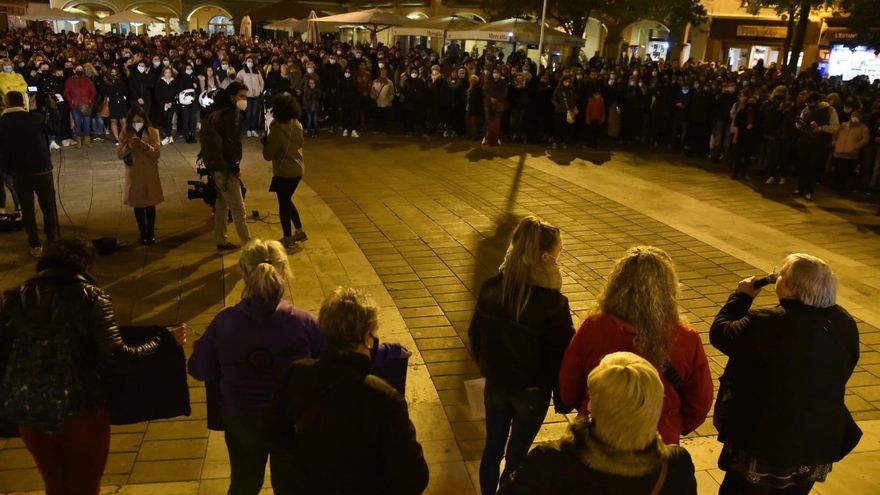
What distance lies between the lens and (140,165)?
26.6 ft

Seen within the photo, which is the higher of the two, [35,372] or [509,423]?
[35,372]

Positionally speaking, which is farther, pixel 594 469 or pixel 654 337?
pixel 654 337

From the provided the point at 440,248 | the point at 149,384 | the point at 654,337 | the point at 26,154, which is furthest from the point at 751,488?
the point at 26,154

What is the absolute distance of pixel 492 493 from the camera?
12.5ft

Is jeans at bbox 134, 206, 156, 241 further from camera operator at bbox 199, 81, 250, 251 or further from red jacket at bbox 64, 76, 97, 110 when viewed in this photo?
red jacket at bbox 64, 76, 97, 110

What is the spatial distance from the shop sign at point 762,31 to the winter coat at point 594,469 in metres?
40.4

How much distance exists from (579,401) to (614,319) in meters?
0.44

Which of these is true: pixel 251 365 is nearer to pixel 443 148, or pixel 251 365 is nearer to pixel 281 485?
pixel 281 485

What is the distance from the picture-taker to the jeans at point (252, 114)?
1645 cm

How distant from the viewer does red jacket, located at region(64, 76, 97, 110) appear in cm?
1441

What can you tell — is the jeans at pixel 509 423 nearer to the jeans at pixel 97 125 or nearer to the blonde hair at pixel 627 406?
the blonde hair at pixel 627 406

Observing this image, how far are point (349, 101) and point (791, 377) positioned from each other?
47.5 ft

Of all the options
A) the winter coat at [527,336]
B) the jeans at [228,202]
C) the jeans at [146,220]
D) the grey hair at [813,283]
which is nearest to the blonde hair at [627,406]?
the winter coat at [527,336]

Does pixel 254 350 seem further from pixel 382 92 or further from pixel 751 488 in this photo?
pixel 382 92
